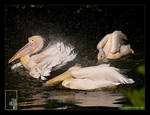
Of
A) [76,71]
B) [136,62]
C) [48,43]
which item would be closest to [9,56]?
[48,43]

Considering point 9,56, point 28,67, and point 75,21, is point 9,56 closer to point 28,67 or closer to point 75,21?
point 28,67

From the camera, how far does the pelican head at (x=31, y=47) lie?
2.72m

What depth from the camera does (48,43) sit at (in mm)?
2725

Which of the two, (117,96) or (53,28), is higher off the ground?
(53,28)

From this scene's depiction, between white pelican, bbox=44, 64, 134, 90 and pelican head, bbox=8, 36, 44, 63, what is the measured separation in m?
0.42

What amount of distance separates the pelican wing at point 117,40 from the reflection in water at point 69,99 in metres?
0.50

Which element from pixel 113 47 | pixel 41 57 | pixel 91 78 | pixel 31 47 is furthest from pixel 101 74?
pixel 31 47

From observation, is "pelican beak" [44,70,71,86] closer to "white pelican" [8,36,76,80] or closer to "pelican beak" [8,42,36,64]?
"white pelican" [8,36,76,80]

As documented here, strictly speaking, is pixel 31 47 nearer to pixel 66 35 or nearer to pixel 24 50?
pixel 24 50

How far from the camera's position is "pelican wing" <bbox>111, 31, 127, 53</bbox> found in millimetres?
2678

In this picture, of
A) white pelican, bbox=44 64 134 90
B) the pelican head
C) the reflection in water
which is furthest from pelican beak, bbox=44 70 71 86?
the pelican head

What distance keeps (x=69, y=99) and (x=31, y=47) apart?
29.5 inches

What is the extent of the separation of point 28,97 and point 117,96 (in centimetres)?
101

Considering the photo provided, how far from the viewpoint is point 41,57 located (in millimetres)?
2754
